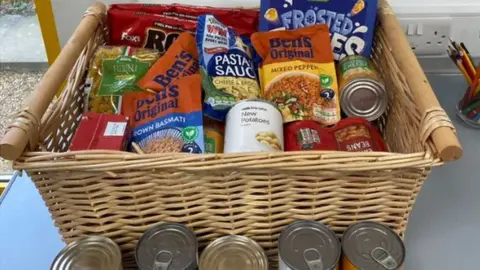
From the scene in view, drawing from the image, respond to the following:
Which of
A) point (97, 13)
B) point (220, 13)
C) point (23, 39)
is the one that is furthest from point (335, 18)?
point (23, 39)

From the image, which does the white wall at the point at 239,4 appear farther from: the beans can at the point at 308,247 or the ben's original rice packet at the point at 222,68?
the beans can at the point at 308,247

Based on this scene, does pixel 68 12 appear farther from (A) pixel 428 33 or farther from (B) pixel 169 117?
(A) pixel 428 33

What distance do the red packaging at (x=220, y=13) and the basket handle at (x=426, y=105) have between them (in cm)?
27

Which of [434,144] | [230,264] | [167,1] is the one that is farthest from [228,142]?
[167,1]

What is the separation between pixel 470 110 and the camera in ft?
3.73

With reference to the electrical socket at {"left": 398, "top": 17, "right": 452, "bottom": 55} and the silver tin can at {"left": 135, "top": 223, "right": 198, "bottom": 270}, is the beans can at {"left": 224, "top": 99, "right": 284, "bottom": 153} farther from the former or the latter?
the electrical socket at {"left": 398, "top": 17, "right": 452, "bottom": 55}

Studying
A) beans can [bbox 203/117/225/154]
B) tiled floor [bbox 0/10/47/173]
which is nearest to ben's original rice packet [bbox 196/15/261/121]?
beans can [bbox 203/117/225/154]

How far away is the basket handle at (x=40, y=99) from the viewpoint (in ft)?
2.42

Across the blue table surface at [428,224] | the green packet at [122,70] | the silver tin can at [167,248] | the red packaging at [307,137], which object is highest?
the green packet at [122,70]

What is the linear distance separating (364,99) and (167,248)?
461mm

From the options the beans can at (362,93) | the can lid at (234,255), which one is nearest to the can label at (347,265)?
the can lid at (234,255)

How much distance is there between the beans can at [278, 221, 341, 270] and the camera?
0.73 metres

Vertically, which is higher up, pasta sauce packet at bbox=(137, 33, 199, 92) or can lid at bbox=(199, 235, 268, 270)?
pasta sauce packet at bbox=(137, 33, 199, 92)

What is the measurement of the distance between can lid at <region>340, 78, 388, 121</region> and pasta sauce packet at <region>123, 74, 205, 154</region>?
0.27 metres
